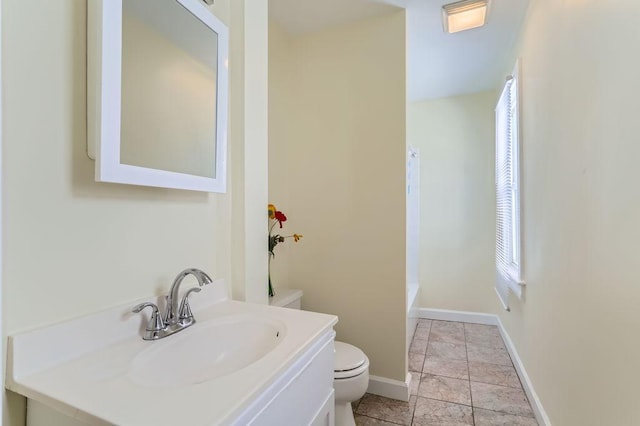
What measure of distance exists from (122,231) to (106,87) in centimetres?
40

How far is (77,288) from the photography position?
32.5 inches

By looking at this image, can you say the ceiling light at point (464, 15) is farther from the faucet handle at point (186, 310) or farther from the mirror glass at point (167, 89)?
the faucet handle at point (186, 310)

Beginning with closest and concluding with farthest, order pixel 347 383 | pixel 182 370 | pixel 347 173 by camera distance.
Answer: pixel 182 370 → pixel 347 383 → pixel 347 173

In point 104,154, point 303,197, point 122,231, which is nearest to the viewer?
point 104,154

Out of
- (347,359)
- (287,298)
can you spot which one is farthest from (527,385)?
(287,298)

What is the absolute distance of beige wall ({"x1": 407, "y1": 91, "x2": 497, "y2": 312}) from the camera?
10.6 feet

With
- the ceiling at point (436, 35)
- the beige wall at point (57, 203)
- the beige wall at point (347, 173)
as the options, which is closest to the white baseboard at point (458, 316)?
the beige wall at point (347, 173)

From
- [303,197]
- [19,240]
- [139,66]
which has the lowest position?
[19,240]

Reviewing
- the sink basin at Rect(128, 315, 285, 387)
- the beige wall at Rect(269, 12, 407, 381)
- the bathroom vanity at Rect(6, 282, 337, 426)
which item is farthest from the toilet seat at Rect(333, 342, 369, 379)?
the sink basin at Rect(128, 315, 285, 387)

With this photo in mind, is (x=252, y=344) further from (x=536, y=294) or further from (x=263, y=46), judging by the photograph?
(x=536, y=294)

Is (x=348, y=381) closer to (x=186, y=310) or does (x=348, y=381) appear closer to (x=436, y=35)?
(x=186, y=310)

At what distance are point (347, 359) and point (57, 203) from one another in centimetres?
142

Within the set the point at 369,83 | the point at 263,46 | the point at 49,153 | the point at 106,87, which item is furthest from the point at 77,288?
the point at 369,83

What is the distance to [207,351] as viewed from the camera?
3.38 ft
